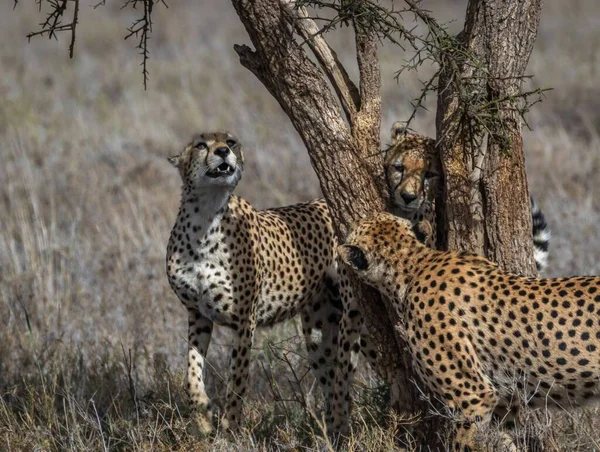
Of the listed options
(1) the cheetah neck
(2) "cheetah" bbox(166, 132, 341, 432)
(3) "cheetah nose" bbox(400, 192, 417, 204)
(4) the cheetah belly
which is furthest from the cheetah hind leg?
(3) "cheetah nose" bbox(400, 192, 417, 204)

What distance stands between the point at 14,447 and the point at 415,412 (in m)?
1.66

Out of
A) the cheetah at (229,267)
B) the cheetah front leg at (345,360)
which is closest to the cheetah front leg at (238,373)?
the cheetah at (229,267)

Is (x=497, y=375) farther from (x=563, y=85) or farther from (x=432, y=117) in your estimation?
(x=563, y=85)

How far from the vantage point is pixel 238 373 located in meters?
4.97

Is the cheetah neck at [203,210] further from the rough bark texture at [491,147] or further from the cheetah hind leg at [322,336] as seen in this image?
the rough bark texture at [491,147]

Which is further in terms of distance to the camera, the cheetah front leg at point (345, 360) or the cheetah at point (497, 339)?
the cheetah front leg at point (345, 360)

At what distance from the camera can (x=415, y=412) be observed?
14.1 feet

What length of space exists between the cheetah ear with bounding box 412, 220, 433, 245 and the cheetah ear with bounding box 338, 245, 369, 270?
25 cm

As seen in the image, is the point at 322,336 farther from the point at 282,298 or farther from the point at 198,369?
the point at 198,369

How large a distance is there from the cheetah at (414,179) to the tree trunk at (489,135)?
0.91ft

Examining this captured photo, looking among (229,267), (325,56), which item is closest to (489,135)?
(325,56)

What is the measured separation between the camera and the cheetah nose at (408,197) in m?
4.42

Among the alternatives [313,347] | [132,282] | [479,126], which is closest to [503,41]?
[479,126]

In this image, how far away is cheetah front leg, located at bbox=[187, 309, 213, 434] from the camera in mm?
4859
